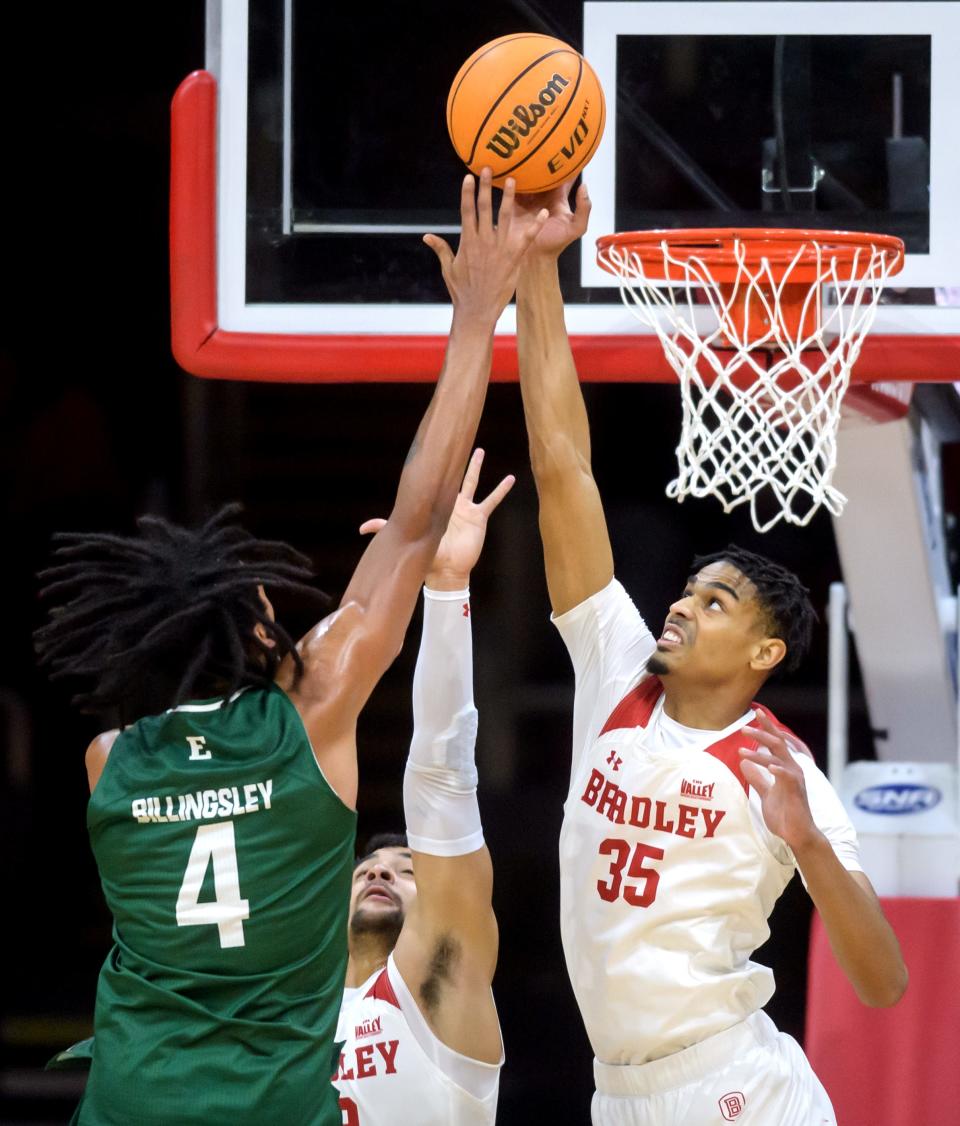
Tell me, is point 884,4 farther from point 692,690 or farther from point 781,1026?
point 781,1026

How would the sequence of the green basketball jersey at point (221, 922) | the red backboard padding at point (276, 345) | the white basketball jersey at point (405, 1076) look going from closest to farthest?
the green basketball jersey at point (221, 922) < the white basketball jersey at point (405, 1076) < the red backboard padding at point (276, 345)

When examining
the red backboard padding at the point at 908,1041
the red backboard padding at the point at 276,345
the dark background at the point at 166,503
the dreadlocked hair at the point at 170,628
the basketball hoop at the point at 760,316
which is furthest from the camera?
the dark background at the point at 166,503

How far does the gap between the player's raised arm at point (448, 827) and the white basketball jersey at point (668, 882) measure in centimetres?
19

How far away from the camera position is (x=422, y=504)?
2.54 metres

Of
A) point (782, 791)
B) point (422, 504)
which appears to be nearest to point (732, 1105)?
point (782, 791)

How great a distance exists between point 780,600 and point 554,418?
1.89 ft

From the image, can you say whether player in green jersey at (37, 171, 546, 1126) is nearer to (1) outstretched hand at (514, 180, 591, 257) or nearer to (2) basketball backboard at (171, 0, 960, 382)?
(1) outstretched hand at (514, 180, 591, 257)

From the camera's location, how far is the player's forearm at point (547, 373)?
124 inches

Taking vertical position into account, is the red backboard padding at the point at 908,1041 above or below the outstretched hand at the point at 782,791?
below

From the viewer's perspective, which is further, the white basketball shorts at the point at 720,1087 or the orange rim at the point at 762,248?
the orange rim at the point at 762,248

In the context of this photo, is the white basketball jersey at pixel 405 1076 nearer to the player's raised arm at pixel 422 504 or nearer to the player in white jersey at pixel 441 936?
the player in white jersey at pixel 441 936

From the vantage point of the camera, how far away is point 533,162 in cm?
288

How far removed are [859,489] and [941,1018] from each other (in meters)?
1.29

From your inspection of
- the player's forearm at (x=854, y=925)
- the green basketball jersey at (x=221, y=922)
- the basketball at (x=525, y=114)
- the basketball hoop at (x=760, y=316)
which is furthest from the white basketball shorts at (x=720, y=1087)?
the basketball at (x=525, y=114)
